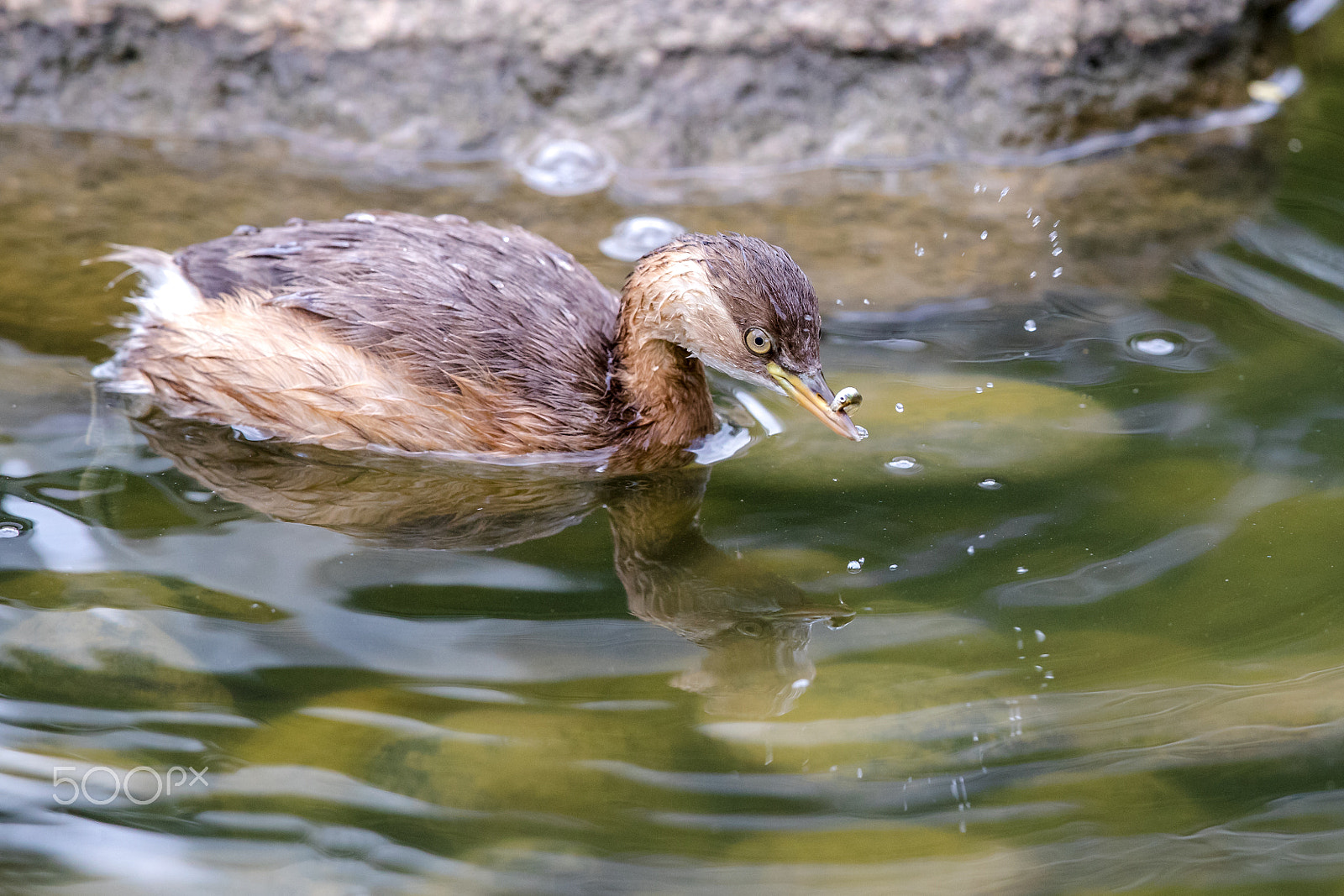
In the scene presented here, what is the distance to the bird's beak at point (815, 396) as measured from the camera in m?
3.83

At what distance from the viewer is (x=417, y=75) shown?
19.1ft

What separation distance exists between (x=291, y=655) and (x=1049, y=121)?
172 inches

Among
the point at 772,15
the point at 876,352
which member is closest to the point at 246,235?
the point at 876,352

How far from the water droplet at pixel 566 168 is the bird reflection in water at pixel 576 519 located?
1900 mm

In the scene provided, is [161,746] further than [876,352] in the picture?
No

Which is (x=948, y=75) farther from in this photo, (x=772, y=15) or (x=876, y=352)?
(x=876, y=352)

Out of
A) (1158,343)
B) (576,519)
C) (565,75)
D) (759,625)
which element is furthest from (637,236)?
(759,625)

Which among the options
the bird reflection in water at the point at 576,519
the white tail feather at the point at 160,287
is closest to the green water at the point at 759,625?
the bird reflection in water at the point at 576,519

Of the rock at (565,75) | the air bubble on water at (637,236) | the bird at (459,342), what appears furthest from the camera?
the rock at (565,75)

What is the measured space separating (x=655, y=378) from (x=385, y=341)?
86 centimetres

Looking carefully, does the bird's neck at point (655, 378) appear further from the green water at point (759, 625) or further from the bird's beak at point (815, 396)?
the bird's beak at point (815, 396)

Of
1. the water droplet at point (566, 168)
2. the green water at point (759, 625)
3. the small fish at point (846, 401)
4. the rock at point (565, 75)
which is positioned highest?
the rock at point (565, 75)

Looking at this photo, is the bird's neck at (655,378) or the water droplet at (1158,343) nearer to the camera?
the bird's neck at (655,378)

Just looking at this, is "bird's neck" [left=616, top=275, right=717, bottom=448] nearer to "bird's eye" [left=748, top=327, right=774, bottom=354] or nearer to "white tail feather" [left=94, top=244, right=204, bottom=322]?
"bird's eye" [left=748, top=327, right=774, bottom=354]
